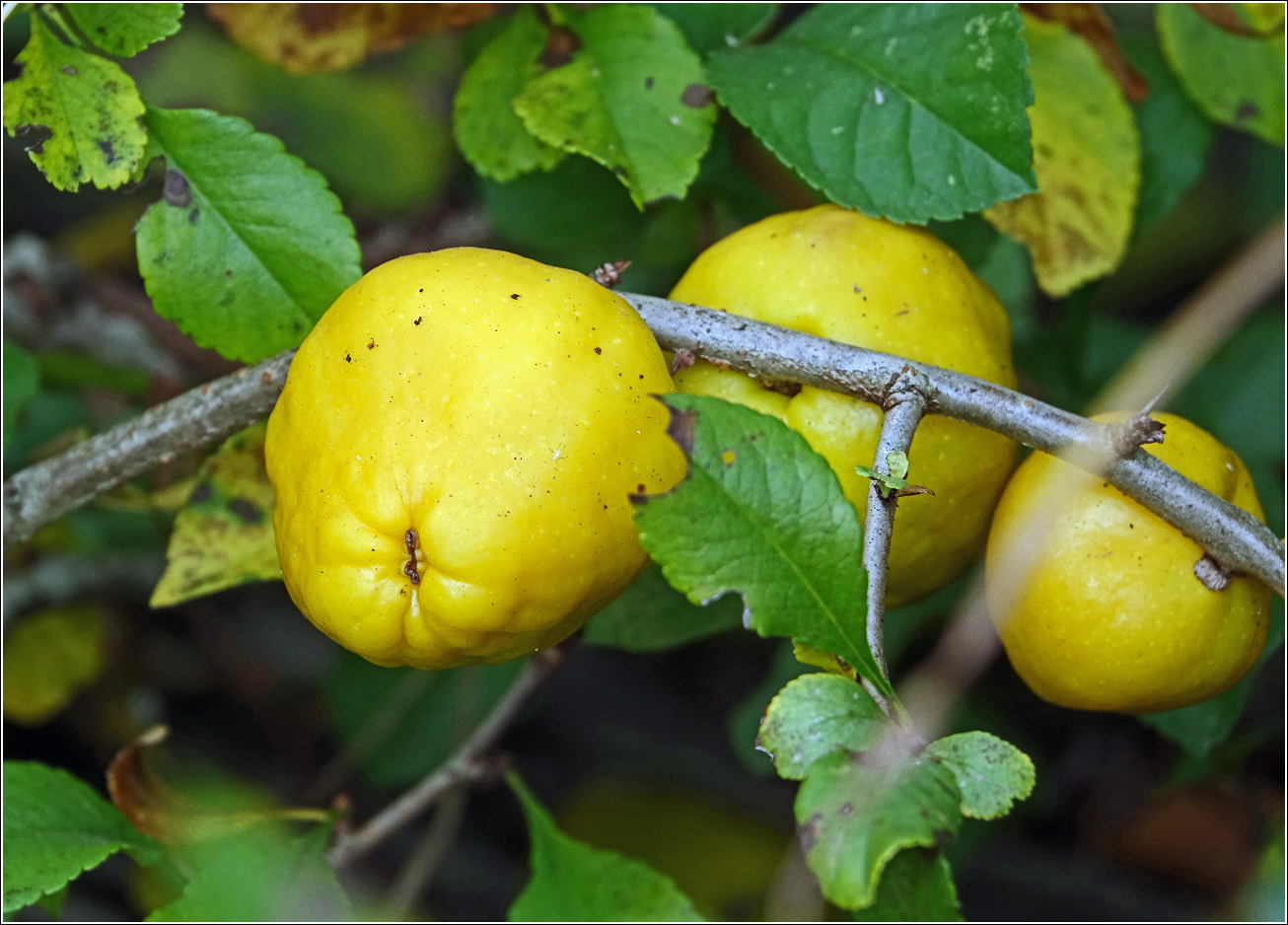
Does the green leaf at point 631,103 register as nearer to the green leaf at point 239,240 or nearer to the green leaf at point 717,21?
the green leaf at point 717,21

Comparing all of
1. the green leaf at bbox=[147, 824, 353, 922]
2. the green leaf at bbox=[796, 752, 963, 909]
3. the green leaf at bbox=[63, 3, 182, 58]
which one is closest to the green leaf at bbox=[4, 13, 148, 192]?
the green leaf at bbox=[63, 3, 182, 58]

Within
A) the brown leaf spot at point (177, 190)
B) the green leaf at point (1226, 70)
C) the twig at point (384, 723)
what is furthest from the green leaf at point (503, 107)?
the twig at point (384, 723)

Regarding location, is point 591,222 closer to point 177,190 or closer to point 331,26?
point 331,26

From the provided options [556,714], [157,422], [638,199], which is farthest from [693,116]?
[556,714]

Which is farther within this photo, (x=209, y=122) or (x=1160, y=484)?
(x=209, y=122)

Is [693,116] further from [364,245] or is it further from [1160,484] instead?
[364,245]

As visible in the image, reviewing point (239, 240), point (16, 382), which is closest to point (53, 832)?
point (16, 382)
